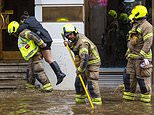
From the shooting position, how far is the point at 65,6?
1207cm

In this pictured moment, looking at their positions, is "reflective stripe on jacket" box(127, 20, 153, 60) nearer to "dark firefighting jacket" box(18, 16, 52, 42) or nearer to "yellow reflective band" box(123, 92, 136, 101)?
"yellow reflective band" box(123, 92, 136, 101)

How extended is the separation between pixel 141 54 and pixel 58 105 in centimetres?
198

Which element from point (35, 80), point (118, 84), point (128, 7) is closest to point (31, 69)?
point (35, 80)

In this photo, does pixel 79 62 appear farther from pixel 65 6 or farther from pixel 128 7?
pixel 128 7

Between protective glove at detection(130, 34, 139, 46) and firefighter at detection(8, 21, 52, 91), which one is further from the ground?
protective glove at detection(130, 34, 139, 46)

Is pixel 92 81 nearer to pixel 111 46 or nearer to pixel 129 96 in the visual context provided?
pixel 129 96

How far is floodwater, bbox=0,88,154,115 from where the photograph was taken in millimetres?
9164

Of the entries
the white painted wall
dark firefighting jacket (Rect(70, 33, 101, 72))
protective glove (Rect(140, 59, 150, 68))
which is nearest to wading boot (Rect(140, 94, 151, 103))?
protective glove (Rect(140, 59, 150, 68))

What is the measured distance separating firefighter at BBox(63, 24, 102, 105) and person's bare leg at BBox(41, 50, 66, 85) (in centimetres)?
148

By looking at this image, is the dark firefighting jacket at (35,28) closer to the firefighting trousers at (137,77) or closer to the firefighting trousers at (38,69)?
the firefighting trousers at (38,69)

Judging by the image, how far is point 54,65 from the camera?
1155 centimetres

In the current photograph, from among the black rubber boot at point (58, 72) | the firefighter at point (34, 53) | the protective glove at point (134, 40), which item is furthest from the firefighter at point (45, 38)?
the protective glove at point (134, 40)

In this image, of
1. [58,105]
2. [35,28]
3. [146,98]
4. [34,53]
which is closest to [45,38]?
[35,28]

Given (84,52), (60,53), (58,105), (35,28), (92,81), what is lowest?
(58,105)
